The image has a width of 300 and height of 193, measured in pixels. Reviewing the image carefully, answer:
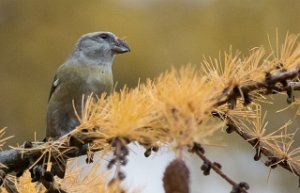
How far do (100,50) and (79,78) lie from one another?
0.17 metres

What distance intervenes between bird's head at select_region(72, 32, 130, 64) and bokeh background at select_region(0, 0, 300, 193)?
1.01m

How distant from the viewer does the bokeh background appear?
10.5ft

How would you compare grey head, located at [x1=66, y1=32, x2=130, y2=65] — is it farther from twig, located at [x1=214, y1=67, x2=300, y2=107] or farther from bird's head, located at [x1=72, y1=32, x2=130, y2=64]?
twig, located at [x1=214, y1=67, x2=300, y2=107]

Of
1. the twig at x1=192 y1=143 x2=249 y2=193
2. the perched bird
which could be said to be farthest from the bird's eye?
the twig at x1=192 y1=143 x2=249 y2=193

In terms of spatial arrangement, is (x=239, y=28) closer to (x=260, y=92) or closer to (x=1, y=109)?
(x=1, y=109)

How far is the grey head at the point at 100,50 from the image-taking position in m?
1.96

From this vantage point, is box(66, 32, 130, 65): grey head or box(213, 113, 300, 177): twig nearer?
box(213, 113, 300, 177): twig

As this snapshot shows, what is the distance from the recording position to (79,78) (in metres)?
1.85

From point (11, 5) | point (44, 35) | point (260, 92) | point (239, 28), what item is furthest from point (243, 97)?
point (11, 5)

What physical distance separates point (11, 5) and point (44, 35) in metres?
0.32

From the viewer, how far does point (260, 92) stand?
3.40ft

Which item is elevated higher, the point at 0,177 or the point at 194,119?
the point at 194,119

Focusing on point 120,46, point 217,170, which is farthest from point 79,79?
point 217,170

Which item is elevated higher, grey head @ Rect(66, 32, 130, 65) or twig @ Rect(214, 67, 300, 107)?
twig @ Rect(214, 67, 300, 107)
